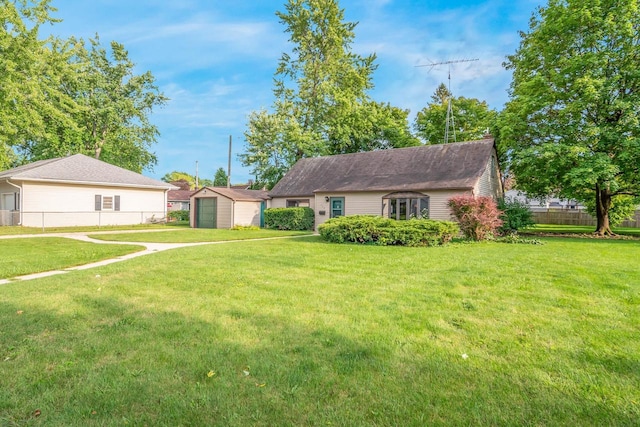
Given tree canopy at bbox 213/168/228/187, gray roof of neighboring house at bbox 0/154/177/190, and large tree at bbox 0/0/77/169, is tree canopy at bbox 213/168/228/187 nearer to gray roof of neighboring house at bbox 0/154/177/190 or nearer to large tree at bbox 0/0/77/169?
gray roof of neighboring house at bbox 0/154/177/190

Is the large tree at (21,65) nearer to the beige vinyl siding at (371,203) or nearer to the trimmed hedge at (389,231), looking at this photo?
the beige vinyl siding at (371,203)

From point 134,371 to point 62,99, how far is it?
74.7 feet

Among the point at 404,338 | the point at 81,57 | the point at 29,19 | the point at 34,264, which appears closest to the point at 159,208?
the point at 29,19

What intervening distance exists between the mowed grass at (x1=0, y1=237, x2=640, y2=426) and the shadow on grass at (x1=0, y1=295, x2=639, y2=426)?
1 cm

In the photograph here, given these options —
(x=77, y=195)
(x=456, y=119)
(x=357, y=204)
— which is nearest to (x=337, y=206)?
(x=357, y=204)

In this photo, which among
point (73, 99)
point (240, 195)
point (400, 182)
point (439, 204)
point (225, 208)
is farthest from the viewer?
point (73, 99)

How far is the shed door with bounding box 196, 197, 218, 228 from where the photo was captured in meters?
21.9

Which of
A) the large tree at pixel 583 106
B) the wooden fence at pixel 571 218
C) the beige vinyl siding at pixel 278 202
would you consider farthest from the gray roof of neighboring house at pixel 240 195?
the wooden fence at pixel 571 218

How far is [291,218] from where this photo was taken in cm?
1995

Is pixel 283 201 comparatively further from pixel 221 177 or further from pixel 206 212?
pixel 221 177

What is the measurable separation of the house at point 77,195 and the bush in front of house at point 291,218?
941 centimetres

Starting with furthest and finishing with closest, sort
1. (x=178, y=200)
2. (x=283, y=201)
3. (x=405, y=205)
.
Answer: (x=178, y=200), (x=283, y=201), (x=405, y=205)

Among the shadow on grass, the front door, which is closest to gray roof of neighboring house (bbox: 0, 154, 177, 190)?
the front door

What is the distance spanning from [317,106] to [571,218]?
2254cm
